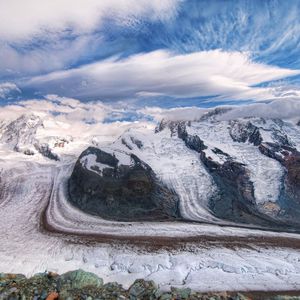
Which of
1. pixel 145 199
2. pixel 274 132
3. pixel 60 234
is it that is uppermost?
pixel 274 132

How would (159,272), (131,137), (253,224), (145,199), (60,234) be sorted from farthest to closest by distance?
(131,137) → (145,199) → (253,224) → (60,234) → (159,272)

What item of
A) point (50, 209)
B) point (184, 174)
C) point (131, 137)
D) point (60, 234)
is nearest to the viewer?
point (60, 234)

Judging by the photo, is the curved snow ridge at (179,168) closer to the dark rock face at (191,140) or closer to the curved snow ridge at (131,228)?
the dark rock face at (191,140)

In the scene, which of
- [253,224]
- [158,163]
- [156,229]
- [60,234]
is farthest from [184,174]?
[60,234]

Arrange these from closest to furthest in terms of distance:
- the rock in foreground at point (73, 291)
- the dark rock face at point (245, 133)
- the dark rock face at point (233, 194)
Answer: the rock in foreground at point (73, 291) < the dark rock face at point (233, 194) < the dark rock face at point (245, 133)

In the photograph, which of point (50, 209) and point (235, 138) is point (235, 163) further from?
point (50, 209)

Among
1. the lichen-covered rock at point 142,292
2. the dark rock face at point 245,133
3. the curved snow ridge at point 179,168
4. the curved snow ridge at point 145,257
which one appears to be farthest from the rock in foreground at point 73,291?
the dark rock face at point 245,133

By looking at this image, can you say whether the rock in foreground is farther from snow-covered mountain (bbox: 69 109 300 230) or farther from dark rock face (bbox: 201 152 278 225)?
dark rock face (bbox: 201 152 278 225)
